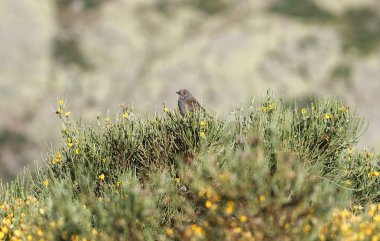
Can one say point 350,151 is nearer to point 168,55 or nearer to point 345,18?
point 168,55

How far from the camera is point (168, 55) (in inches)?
5605

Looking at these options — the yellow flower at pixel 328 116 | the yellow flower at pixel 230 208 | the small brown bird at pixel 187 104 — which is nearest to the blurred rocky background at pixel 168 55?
the small brown bird at pixel 187 104

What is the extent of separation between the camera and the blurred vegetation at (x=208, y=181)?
642 cm

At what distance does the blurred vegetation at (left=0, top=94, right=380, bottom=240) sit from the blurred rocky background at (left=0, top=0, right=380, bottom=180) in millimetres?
104898

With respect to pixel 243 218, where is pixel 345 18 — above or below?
above

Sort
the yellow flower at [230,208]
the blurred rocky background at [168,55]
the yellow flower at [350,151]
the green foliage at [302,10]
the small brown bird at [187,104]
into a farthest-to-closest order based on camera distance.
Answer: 1. the green foliage at [302,10]
2. the blurred rocky background at [168,55]
3. the small brown bird at [187,104]
4. the yellow flower at [350,151]
5. the yellow flower at [230,208]

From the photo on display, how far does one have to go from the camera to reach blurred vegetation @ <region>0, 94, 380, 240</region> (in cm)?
642

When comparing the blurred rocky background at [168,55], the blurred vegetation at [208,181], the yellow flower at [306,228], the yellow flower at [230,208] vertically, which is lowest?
the yellow flower at [306,228]

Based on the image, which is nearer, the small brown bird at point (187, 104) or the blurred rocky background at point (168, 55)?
the small brown bird at point (187, 104)

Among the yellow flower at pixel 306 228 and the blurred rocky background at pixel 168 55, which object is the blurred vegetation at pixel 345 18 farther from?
the yellow flower at pixel 306 228

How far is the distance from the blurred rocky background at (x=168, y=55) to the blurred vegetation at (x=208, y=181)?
344 feet

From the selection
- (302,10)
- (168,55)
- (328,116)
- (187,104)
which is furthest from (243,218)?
(302,10)

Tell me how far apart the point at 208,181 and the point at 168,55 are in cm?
13585

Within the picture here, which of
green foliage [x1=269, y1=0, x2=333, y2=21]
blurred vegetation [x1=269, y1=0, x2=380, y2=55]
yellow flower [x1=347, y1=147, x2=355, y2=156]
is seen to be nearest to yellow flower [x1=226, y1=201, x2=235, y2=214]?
yellow flower [x1=347, y1=147, x2=355, y2=156]
